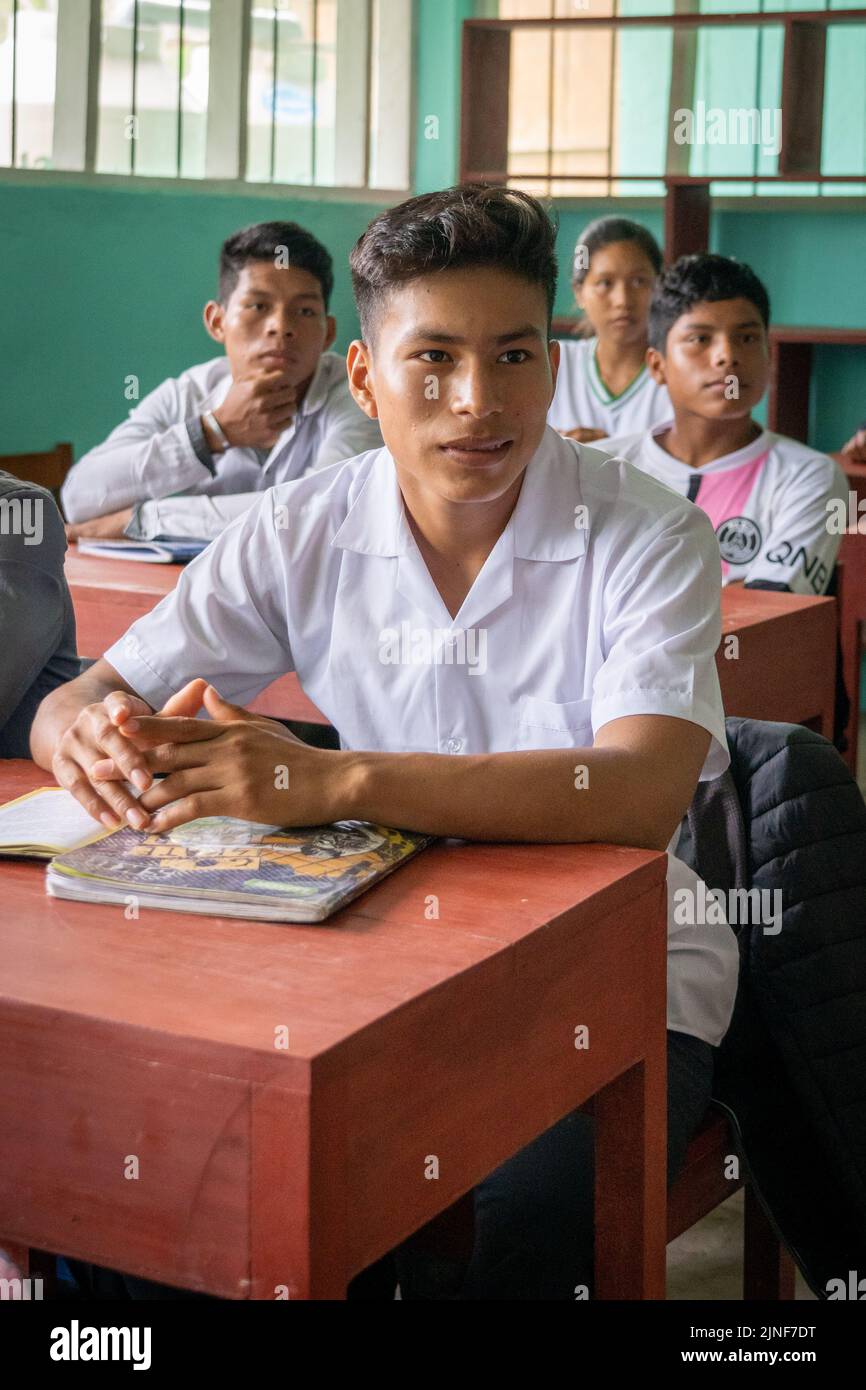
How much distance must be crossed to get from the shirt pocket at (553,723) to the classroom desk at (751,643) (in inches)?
28.8

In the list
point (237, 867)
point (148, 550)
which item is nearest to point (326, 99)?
point (148, 550)

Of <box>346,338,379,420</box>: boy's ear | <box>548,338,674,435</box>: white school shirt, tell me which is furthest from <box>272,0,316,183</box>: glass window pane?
<box>346,338,379,420</box>: boy's ear

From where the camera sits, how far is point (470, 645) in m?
1.45

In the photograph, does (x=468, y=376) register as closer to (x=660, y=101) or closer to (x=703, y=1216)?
(x=703, y=1216)

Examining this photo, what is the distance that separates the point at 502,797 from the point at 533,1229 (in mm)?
328

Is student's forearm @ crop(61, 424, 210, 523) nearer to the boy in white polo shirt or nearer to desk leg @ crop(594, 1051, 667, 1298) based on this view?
the boy in white polo shirt

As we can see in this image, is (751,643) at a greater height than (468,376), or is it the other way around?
(468,376)

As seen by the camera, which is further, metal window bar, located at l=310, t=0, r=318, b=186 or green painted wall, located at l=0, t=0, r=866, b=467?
metal window bar, located at l=310, t=0, r=318, b=186

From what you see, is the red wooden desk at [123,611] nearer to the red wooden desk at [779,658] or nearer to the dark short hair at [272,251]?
the red wooden desk at [779,658]

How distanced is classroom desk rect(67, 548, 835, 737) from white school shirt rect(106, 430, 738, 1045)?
2.37 feet

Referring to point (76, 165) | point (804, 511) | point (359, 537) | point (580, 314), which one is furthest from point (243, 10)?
point (359, 537)

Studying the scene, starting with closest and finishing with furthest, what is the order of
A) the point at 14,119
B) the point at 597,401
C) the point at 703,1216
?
the point at 703,1216, the point at 597,401, the point at 14,119

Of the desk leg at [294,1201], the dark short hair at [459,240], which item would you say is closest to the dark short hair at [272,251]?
the dark short hair at [459,240]

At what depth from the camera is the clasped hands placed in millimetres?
1164
